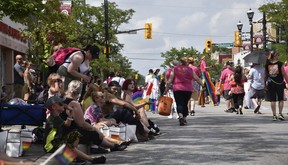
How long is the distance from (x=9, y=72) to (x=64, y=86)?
26428mm

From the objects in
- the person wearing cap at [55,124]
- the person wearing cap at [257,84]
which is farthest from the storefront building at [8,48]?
the person wearing cap at [55,124]

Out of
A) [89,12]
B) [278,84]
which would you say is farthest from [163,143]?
[89,12]

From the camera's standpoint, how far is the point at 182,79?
15.7 meters

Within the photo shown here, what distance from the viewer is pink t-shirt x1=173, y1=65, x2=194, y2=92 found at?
15.7m

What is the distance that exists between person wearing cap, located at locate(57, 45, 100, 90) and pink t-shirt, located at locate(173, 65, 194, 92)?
17.4ft

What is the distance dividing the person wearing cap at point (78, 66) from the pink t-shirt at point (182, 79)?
5.29 metres

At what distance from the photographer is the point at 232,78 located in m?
21.5

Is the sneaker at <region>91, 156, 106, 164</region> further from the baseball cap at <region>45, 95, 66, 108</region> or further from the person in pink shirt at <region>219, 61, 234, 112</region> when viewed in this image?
the person in pink shirt at <region>219, 61, 234, 112</region>

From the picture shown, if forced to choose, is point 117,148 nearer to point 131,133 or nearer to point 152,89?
point 131,133

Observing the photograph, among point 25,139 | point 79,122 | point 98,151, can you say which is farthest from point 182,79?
point 79,122

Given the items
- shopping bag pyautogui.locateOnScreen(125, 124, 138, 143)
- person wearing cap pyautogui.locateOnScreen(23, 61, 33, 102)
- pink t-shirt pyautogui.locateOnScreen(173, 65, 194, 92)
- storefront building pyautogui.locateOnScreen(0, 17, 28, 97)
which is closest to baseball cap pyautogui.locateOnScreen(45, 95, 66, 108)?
shopping bag pyautogui.locateOnScreen(125, 124, 138, 143)

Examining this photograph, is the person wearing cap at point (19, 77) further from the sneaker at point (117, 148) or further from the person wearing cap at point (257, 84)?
the sneaker at point (117, 148)

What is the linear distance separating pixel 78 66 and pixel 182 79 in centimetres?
570

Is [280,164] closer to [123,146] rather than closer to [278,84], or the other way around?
[123,146]
